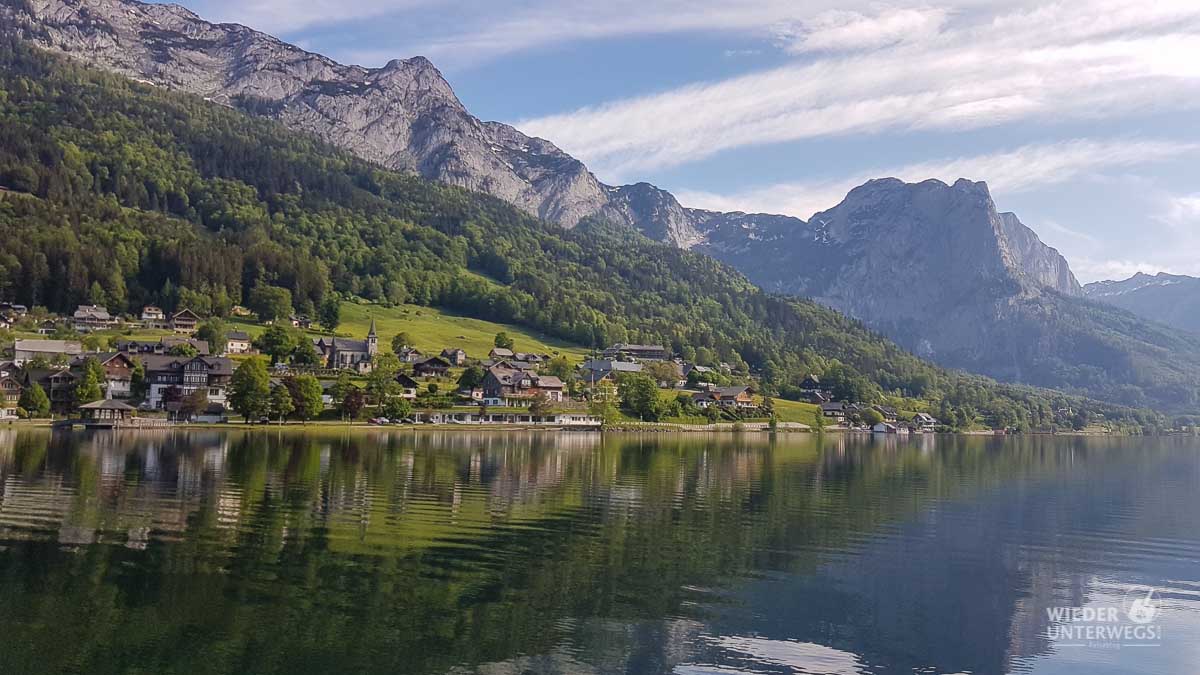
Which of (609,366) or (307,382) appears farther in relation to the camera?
(609,366)

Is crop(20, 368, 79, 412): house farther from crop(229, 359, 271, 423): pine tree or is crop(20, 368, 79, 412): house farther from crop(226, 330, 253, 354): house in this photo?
crop(226, 330, 253, 354): house

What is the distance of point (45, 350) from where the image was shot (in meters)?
128

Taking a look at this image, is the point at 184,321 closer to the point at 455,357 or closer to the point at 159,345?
the point at 159,345

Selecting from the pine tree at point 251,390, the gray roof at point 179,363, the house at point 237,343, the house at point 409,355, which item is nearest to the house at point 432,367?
the house at point 409,355

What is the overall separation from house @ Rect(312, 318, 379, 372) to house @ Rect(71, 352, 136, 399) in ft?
105

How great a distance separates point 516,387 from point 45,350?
6902cm

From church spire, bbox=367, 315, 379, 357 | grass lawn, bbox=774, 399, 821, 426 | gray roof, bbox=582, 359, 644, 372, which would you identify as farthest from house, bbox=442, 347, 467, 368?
grass lawn, bbox=774, 399, 821, 426

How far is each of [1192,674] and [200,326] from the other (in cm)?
15089

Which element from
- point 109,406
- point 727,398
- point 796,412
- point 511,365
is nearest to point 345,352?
point 511,365

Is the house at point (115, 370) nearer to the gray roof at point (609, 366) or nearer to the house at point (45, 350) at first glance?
the house at point (45, 350)

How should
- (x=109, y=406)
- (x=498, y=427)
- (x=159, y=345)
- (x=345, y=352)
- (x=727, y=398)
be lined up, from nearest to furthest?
(x=109, y=406), (x=498, y=427), (x=159, y=345), (x=345, y=352), (x=727, y=398)

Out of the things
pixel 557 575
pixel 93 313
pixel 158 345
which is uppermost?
pixel 93 313

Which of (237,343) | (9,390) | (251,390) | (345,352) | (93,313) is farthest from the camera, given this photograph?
(93,313)

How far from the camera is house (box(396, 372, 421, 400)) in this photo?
13900 centimetres
